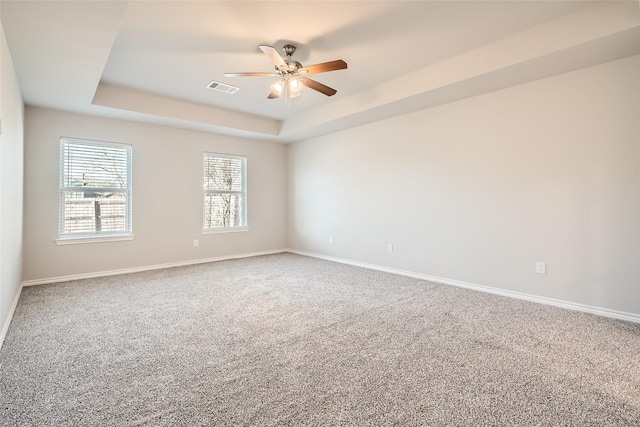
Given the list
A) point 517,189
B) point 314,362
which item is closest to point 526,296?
point 517,189

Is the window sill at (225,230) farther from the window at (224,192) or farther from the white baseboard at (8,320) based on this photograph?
the white baseboard at (8,320)

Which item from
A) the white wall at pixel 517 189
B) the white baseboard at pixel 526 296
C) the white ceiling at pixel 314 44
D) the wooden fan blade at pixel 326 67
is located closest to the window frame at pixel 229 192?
the white ceiling at pixel 314 44

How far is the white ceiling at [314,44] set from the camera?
7.84ft

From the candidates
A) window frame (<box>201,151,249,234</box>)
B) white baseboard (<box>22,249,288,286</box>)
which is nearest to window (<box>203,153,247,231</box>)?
window frame (<box>201,151,249,234</box>)

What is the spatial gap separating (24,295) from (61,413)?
288 centimetres

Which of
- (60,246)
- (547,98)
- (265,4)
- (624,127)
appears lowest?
(60,246)

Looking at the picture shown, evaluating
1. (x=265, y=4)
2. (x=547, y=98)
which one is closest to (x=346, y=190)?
(x=547, y=98)

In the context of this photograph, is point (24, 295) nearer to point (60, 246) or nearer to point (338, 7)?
point (60, 246)

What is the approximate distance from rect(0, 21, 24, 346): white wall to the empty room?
2.1 inches

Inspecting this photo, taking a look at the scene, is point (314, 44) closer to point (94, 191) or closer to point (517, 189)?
point (517, 189)

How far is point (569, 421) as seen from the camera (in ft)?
4.93

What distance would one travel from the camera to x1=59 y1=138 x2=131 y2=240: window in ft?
14.2

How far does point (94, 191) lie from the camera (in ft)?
14.9

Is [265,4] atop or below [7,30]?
atop
